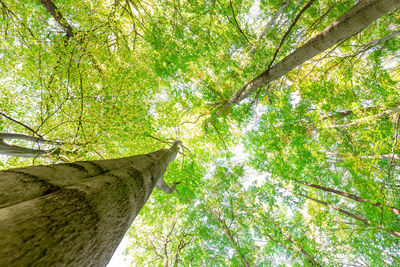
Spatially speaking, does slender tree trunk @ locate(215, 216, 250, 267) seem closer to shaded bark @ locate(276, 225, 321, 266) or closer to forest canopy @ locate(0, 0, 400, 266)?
forest canopy @ locate(0, 0, 400, 266)

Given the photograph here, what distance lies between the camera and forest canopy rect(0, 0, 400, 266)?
4.43 meters

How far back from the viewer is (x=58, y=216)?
706 millimetres

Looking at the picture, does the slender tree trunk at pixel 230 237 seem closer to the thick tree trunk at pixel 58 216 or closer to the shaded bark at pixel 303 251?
the shaded bark at pixel 303 251

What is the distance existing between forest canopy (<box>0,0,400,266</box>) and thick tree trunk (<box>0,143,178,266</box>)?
362 centimetres

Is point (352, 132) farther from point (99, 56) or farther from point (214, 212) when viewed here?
point (99, 56)

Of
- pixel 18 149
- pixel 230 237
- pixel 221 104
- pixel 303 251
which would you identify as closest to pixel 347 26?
pixel 221 104

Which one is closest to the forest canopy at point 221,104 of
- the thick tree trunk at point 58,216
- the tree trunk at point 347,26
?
the tree trunk at point 347,26

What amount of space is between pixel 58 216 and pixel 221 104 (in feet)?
21.6

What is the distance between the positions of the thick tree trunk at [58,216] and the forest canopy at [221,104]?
3.62 m

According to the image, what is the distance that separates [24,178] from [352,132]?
920 centimetres

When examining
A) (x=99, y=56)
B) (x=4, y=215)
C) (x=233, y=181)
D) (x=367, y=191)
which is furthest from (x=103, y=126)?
(x=367, y=191)

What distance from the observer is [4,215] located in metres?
0.58

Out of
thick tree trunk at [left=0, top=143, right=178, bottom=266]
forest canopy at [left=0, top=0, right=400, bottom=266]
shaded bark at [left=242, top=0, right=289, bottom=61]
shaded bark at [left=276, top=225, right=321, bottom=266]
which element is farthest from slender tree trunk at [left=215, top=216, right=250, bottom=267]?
shaded bark at [left=242, top=0, right=289, bottom=61]

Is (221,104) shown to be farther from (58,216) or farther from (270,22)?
(58,216)
